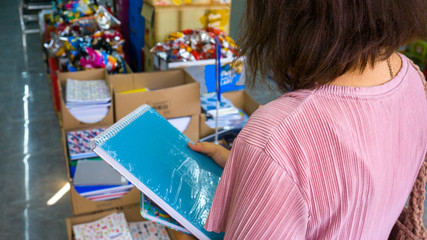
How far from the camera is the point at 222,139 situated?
90.2 inches

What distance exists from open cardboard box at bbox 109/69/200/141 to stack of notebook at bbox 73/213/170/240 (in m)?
0.61

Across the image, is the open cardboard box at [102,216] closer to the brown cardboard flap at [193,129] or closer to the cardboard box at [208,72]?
the brown cardboard flap at [193,129]

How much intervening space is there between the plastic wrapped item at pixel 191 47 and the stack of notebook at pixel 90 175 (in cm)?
83

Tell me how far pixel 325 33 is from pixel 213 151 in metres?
0.64

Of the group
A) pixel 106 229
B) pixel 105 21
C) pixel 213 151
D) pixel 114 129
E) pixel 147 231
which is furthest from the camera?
pixel 105 21

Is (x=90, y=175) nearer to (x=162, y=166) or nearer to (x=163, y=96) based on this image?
(x=163, y=96)

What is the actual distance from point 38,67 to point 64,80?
110 inches

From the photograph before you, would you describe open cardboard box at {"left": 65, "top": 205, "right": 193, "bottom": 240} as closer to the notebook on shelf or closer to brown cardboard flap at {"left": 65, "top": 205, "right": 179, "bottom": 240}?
brown cardboard flap at {"left": 65, "top": 205, "right": 179, "bottom": 240}

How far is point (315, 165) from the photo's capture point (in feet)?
1.97

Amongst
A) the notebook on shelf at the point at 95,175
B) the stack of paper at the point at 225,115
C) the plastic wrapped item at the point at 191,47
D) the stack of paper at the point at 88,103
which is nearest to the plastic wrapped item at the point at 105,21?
the plastic wrapped item at the point at 191,47

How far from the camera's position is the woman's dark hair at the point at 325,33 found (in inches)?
23.2

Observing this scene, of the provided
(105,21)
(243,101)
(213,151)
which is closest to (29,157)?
(105,21)

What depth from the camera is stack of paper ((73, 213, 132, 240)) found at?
185 centimetres

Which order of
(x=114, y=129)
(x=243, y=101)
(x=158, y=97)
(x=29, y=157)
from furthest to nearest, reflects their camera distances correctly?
(x=29, y=157)
(x=243, y=101)
(x=158, y=97)
(x=114, y=129)
